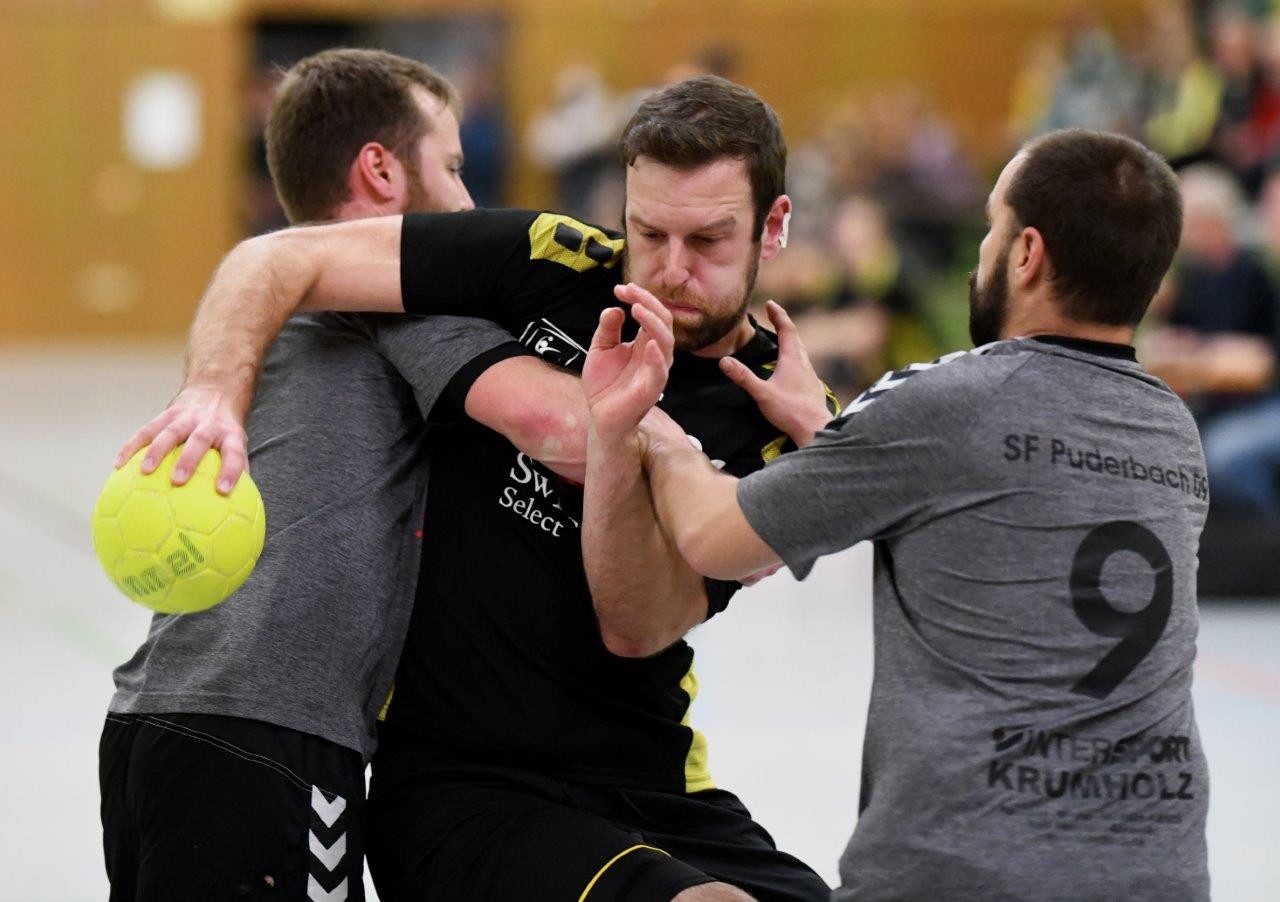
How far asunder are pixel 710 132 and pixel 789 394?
1.67 ft

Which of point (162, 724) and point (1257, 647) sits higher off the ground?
point (162, 724)

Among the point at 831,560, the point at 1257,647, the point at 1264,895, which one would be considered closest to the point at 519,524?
the point at 1264,895

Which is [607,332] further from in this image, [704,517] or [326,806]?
[326,806]

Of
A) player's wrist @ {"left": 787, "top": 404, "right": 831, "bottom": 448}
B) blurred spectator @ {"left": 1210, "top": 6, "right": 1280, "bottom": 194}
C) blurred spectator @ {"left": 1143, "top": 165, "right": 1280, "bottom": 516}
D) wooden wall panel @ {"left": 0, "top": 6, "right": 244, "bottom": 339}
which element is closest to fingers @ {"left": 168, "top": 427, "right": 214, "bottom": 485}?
player's wrist @ {"left": 787, "top": 404, "right": 831, "bottom": 448}

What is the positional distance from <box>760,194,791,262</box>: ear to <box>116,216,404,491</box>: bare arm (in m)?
0.70

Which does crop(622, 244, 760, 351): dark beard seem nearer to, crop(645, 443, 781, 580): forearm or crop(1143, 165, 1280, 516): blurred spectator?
crop(645, 443, 781, 580): forearm

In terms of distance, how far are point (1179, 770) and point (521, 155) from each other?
17089 mm

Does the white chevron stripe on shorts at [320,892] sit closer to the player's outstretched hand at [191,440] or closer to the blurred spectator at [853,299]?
the player's outstretched hand at [191,440]

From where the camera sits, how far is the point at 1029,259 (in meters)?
2.45

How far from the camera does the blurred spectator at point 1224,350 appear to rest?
812 centimetres

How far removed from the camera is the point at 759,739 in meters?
5.93

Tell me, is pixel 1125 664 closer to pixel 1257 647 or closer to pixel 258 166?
pixel 1257 647

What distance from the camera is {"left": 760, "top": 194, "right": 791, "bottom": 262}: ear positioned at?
3031 millimetres

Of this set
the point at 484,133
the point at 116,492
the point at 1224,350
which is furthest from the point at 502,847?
the point at 484,133
